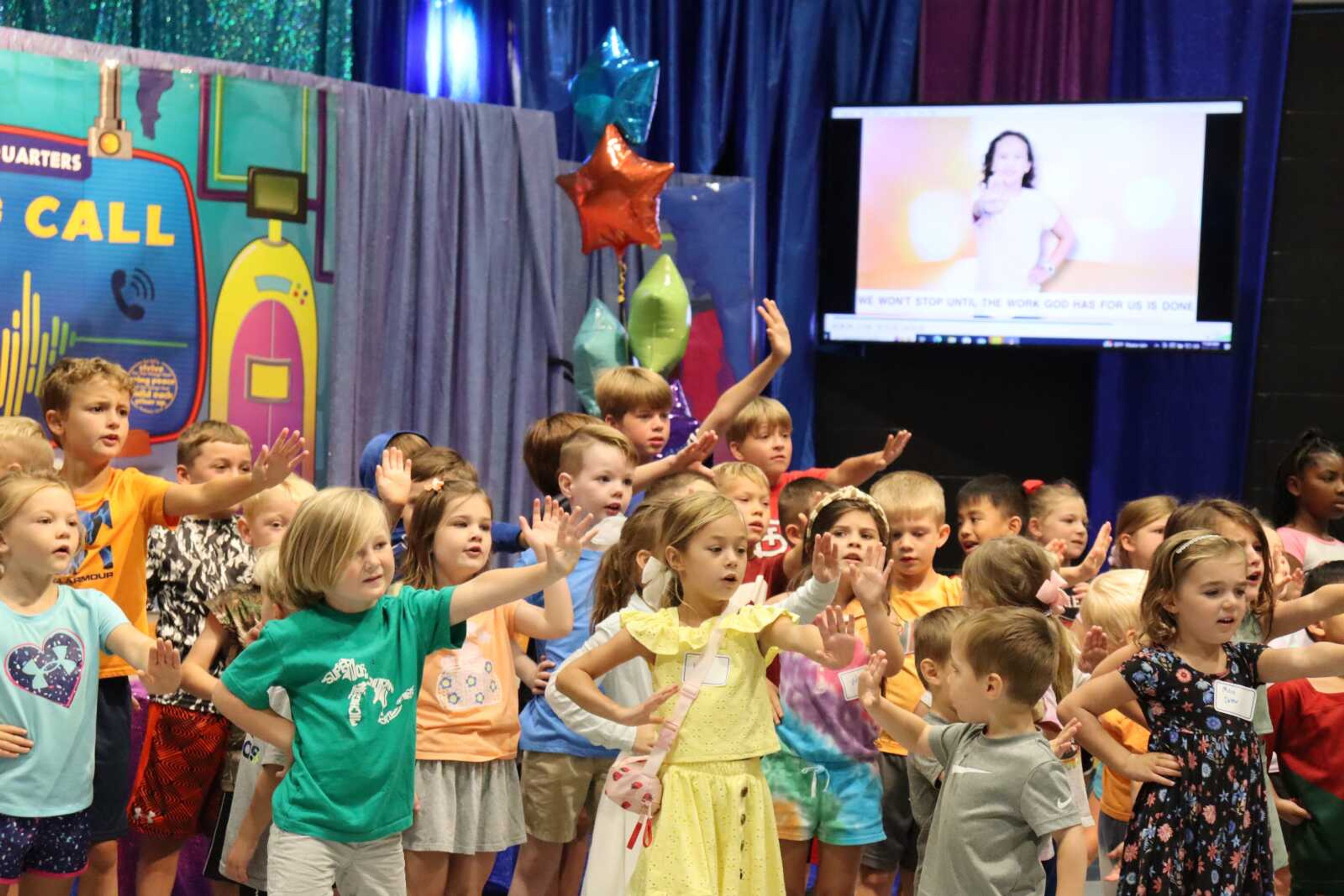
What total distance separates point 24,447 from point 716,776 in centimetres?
182

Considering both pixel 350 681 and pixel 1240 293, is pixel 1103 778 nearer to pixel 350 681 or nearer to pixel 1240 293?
pixel 350 681

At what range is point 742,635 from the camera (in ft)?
11.2

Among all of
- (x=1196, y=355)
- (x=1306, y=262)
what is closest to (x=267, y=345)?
(x=1196, y=355)

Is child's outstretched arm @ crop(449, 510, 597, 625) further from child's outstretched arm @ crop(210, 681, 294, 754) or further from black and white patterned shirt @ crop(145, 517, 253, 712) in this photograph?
black and white patterned shirt @ crop(145, 517, 253, 712)

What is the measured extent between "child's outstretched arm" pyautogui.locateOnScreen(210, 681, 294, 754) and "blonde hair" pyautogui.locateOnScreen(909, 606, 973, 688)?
1300 mm

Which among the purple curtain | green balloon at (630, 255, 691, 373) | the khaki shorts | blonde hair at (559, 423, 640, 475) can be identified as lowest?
the khaki shorts

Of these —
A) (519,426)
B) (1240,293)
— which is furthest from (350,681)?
(1240,293)

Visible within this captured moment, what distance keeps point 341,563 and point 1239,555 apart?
1.80 m

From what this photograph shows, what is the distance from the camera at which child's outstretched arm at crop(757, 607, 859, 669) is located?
3.15m

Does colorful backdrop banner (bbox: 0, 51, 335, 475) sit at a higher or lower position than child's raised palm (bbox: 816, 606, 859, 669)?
higher

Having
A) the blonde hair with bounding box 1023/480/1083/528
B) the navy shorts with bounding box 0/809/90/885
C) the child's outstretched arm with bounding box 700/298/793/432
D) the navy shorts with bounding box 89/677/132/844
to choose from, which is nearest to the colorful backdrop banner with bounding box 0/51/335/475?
the navy shorts with bounding box 89/677/132/844

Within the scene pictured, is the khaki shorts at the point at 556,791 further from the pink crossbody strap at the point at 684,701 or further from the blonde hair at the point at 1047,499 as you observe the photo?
the blonde hair at the point at 1047,499

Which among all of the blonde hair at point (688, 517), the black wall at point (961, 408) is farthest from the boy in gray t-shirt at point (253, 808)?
the black wall at point (961, 408)

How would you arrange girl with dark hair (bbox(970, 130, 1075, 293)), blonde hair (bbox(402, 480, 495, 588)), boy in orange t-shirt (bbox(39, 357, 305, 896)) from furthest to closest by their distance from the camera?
1. girl with dark hair (bbox(970, 130, 1075, 293))
2. boy in orange t-shirt (bbox(39, 357, 305, 896))
3. blonde hair (bbox(402, 480, 495, 588))
